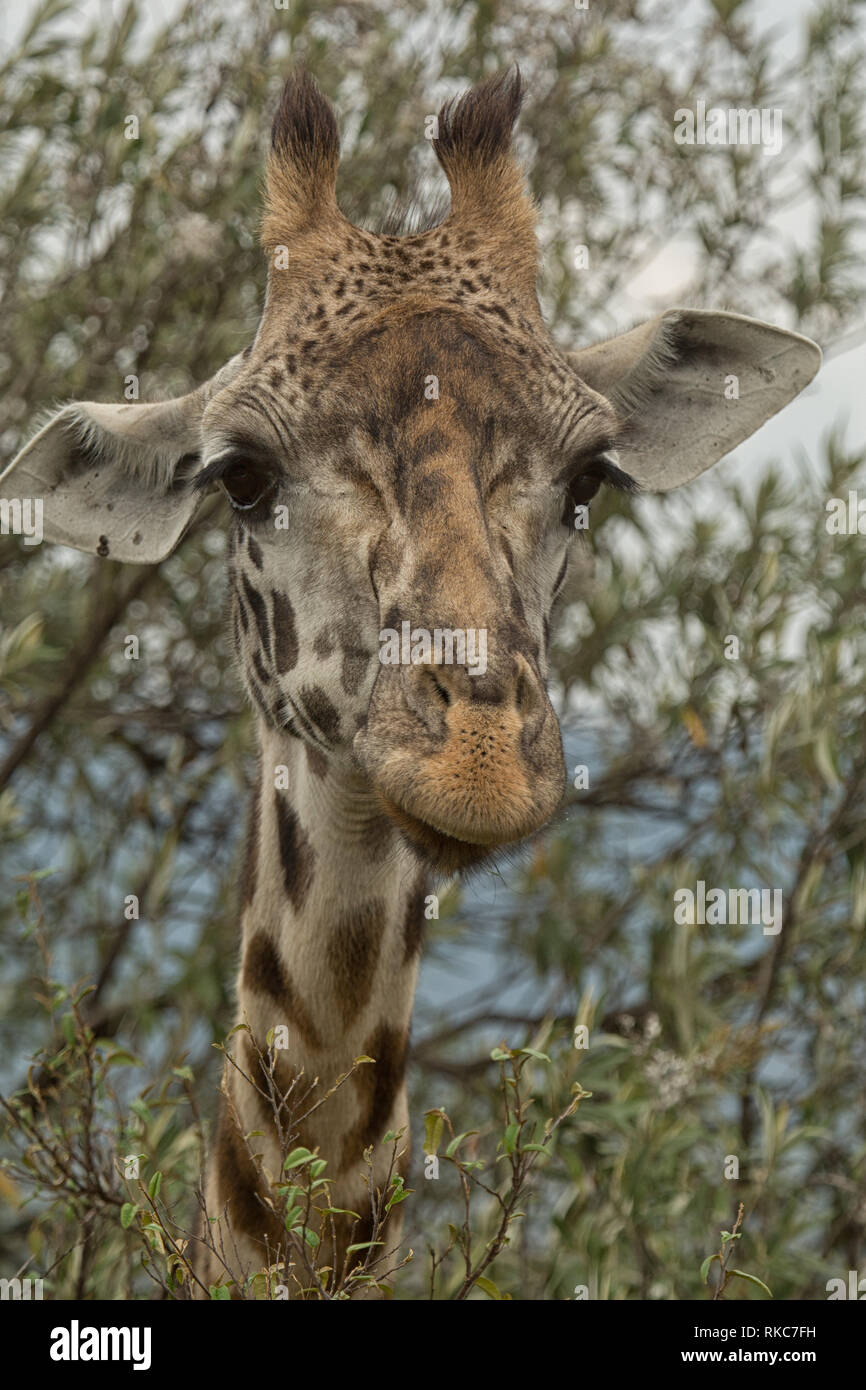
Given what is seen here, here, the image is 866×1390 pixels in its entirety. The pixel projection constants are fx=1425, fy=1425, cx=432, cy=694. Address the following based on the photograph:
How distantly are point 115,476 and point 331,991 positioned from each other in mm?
1882

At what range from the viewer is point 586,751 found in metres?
8.69

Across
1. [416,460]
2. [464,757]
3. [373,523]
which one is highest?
[416,460]

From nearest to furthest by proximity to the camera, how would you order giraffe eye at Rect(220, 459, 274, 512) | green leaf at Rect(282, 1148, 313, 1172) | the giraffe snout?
the giraffe snout, green leaf at Rect(282, 1148, 313, 1172), giraffe eye at Rect(220, 459, 274, 512)

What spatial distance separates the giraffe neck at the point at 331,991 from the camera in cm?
394

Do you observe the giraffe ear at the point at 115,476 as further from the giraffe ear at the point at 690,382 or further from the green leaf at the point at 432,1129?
the green leaf at the point at 432,1129

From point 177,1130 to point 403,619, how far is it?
3.94 metres

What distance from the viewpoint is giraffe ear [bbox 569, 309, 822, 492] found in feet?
15.3

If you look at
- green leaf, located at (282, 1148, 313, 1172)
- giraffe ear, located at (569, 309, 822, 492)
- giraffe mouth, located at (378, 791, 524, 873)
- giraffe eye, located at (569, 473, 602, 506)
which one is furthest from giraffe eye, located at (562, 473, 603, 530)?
green leaf, located at (282, 1148, 313, 1172)

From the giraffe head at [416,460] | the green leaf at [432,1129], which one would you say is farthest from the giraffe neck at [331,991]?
the green leaf at [432,1129]

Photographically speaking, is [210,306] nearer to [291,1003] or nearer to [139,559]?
[139,559]

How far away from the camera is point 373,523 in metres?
3.55

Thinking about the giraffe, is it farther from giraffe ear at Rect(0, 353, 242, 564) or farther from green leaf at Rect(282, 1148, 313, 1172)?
green leaf at Rect(282, 1148, 313, 1172)

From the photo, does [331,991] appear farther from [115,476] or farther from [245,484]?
[115,476]

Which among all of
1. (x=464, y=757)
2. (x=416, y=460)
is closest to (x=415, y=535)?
(x=416, y=460)
